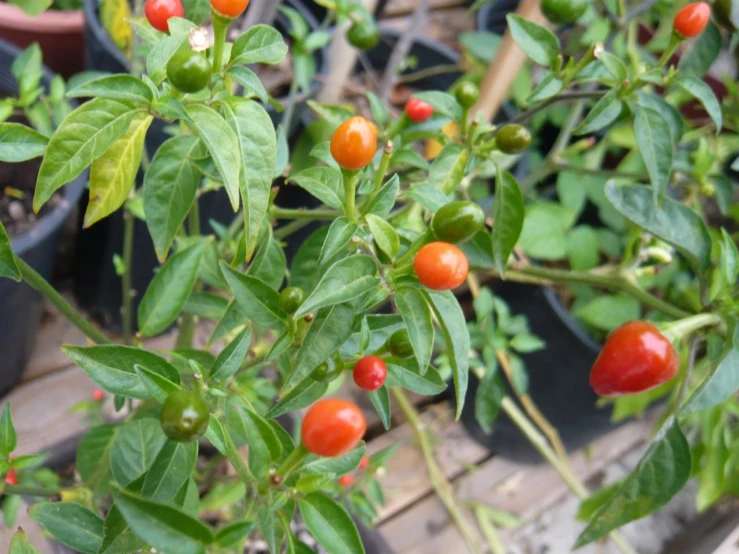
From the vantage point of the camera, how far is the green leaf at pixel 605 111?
556mm

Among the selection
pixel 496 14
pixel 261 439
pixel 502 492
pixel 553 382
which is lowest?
pixel 502 492

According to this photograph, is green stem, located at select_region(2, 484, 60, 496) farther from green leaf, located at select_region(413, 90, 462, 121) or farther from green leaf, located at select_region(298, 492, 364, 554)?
green leaf, located at select_region(413, 90, 462, 121)

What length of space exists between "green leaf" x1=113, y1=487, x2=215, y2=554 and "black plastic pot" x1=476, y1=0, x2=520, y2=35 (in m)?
1.46

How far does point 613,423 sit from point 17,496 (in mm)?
978

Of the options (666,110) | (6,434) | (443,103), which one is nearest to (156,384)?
(6,434)

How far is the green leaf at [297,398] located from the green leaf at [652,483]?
31 centimetres

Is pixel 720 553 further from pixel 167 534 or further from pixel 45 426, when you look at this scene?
pixel 45 426

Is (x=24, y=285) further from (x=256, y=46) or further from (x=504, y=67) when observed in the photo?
(x=504, y=67)

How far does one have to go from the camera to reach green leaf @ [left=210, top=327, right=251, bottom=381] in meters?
0.43

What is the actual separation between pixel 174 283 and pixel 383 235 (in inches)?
8.8

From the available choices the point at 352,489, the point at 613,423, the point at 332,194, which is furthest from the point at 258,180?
the point at 613,423

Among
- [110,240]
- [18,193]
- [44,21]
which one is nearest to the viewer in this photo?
[18,193]

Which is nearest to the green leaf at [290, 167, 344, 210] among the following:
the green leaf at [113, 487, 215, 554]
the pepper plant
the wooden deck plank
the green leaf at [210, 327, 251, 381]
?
the pepper plant

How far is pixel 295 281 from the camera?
0.54 meters
